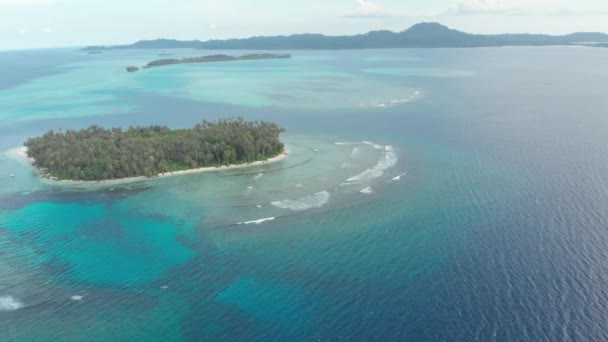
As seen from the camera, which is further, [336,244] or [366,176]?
[366,176]

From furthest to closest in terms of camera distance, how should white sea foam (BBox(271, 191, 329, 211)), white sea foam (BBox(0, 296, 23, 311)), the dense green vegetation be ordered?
the dense green vegetation → white sea foam (BBox(271, 191, 329, 211)) → white sea foam (BBox(0, 296, 23, 311))

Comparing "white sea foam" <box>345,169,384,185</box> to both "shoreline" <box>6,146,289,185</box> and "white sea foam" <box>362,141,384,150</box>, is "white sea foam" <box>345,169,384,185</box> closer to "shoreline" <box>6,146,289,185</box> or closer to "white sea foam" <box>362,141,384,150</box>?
"white sea foam" <box>362,141,384,150</box>

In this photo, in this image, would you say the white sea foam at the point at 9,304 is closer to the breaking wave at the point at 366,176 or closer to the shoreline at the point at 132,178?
the shoreline at the point at 132,178

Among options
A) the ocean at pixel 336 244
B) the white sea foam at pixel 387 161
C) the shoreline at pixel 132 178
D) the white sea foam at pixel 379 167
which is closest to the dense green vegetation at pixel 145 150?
the shoreline at pixel 132 178

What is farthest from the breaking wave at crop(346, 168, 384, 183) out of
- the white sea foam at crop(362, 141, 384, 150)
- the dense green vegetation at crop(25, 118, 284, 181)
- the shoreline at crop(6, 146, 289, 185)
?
the dense green vegetation at crop(25, 118, 284, 181)

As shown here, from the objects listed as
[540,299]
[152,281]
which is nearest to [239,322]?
[152,281]

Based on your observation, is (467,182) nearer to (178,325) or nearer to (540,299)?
(540,299)

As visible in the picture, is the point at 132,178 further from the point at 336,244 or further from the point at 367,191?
the point at 336,244

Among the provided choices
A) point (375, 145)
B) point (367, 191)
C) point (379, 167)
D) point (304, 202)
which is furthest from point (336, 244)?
point (375, 145)
